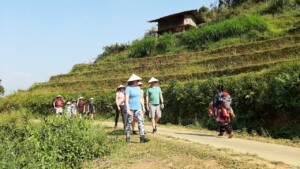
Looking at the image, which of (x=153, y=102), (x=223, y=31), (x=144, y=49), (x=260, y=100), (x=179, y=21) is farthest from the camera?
(x=179, y=21)

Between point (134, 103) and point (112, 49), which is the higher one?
point (112, 49)

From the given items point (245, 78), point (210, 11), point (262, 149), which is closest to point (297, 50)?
point (245, 78)

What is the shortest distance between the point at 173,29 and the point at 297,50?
25.5m

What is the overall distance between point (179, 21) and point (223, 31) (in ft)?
45.3

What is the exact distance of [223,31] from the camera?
33812mm

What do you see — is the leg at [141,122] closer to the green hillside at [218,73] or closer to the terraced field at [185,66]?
the green hillside at [218,73]

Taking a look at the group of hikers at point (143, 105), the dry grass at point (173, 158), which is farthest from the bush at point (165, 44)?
the dry grass at point (173, 158)

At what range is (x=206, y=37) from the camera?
34688 millimetres

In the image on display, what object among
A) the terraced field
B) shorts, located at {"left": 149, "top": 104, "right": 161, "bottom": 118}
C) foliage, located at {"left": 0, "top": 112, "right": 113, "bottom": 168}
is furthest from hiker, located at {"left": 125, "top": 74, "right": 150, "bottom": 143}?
the terraced field

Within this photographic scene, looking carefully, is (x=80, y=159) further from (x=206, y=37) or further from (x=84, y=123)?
(x=206, y=37)

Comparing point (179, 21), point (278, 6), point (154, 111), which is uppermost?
point (179, 21)

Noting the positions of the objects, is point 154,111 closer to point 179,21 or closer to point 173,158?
point 173,158

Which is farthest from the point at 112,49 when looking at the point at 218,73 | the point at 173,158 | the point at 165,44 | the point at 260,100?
the point at 173,158

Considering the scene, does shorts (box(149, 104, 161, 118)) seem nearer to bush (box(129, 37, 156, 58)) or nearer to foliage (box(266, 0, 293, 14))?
bush (box(129, 37, 156, 58))
